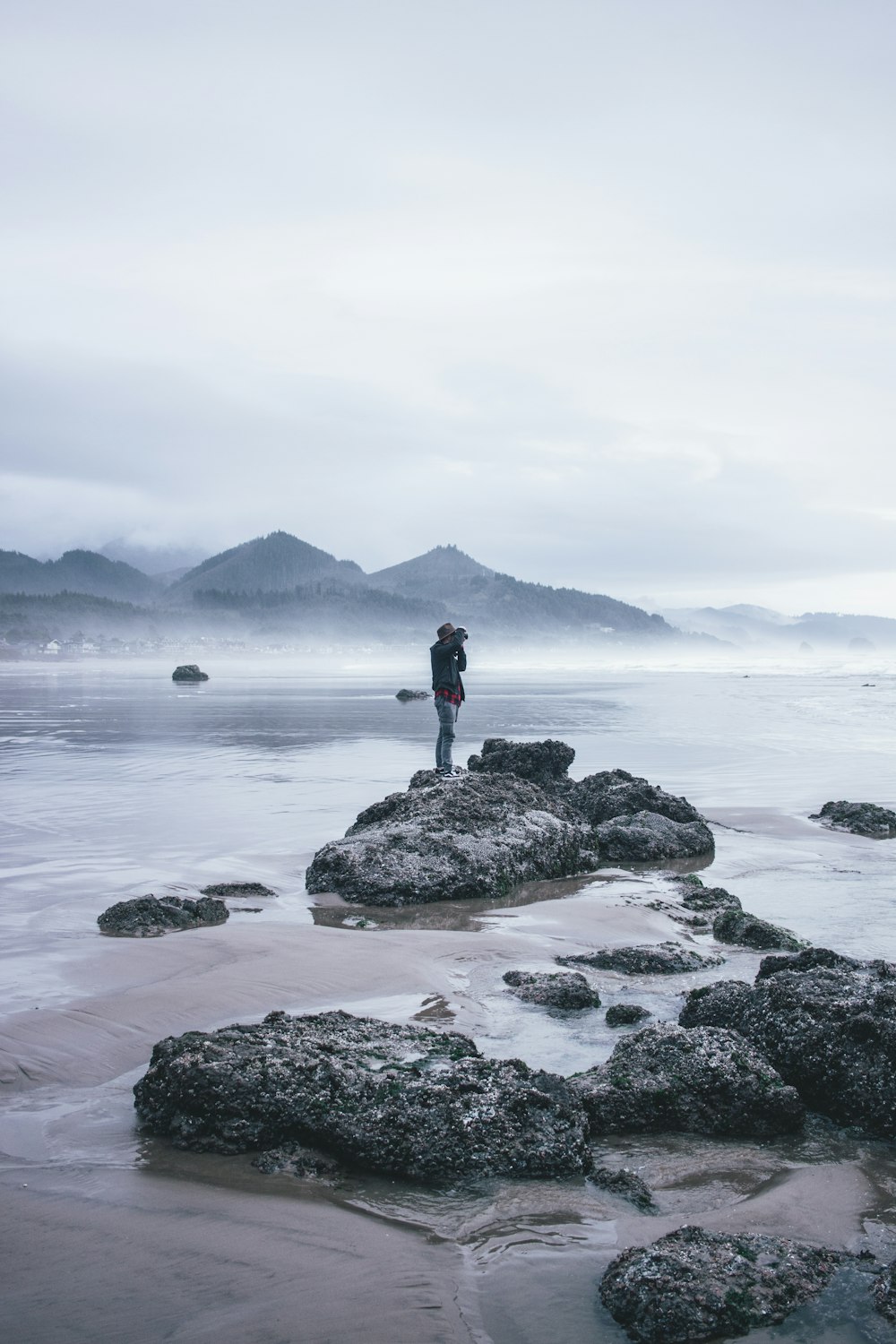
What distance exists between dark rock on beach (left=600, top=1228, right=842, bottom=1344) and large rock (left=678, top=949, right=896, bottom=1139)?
1190 millimetres

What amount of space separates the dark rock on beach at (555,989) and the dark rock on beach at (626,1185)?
1.74m

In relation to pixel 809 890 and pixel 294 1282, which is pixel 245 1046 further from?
pixel 809 890

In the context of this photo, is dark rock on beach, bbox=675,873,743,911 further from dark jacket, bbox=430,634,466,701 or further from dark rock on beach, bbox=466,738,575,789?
dark jacket, bbox=430,634,466,701

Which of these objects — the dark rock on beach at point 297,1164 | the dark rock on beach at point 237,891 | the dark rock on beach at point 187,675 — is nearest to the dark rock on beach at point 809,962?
the dark rock on beach at point 297,1164

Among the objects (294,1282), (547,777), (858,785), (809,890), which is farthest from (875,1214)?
(858,785)

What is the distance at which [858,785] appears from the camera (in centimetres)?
1534

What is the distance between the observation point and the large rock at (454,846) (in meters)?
8.23

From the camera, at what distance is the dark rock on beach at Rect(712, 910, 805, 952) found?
265 inches

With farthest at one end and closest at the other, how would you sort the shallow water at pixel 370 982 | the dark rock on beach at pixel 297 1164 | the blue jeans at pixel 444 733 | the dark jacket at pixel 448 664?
the dark jacket at pixel 448 664
the blue jeans at pixel 444 733
the dark rock on beach at pixel 297 1164
the shallow water at pixel 370 982

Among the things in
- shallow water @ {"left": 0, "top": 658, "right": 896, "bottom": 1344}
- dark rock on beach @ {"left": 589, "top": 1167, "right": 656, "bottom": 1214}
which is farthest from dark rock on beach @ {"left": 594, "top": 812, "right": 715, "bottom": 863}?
dark rock on beach @ {"left": 589, "top": 1167, "right": 656, "bottom": 1214}

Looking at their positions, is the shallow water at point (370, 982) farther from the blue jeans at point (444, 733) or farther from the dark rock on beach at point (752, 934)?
the blue jeans at point (444, 733)

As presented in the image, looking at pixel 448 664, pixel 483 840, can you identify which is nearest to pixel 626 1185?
pixel 483 840

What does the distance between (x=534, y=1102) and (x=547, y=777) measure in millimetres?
9777

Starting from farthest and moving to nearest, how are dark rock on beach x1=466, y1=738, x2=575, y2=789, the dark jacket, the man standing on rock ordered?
1. the dark jacket
2. the man standing on rock
3. dark rock on beach x1=466, y1=738, x2=575, y2=789
